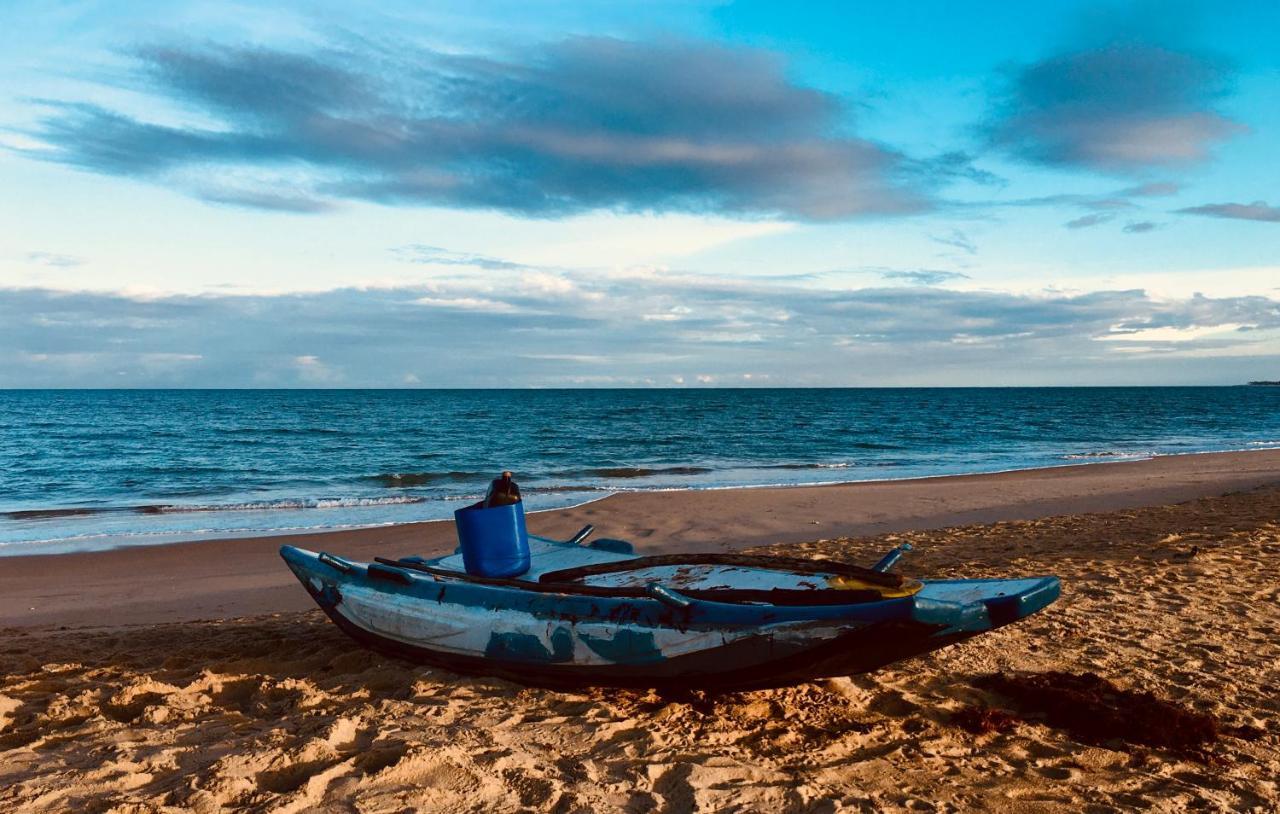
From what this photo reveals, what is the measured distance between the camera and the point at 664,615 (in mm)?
4633

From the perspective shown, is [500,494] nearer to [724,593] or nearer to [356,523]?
[724,593]

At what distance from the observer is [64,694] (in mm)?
5305

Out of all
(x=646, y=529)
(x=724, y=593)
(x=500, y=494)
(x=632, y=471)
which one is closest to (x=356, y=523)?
(x=646, y=529)

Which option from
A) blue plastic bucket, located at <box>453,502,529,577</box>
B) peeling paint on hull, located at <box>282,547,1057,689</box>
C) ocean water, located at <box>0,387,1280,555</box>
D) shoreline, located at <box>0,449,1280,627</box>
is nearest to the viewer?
peeling paint on hull, located at <box>282,547,1057,689</box>

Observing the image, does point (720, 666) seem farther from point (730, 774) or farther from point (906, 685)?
point (906, 685)

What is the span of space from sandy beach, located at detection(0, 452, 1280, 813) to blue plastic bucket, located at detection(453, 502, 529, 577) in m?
0.85

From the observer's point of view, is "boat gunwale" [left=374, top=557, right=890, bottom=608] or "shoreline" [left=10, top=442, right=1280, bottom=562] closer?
"boat gunwale" [left=374, top=557, right=890, bottom=608]

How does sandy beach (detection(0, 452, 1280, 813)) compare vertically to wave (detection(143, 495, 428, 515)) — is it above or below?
above

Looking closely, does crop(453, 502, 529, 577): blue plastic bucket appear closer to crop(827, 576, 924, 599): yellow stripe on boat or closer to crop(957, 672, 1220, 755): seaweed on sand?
crop(827, 576, 924, 599): yellow stripe on boat

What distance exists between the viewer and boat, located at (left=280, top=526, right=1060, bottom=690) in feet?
13.7

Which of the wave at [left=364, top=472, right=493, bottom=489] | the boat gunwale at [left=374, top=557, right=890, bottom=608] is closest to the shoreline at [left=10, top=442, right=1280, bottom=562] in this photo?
the wave at [left=364, top=472, right=493, bottom=489]

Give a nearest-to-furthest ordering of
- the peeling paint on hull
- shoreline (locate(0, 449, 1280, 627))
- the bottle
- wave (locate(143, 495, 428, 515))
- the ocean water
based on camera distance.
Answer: the peeling paint on hull → the bottle → shoreline (locate(0, 449, 1280, 627)) → the ocean water → wave (locate(143, 495, 428, 515))

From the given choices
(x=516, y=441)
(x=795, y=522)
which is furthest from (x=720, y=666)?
(x=516, y=441)

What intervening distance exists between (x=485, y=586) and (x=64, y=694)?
2700 millimetres
